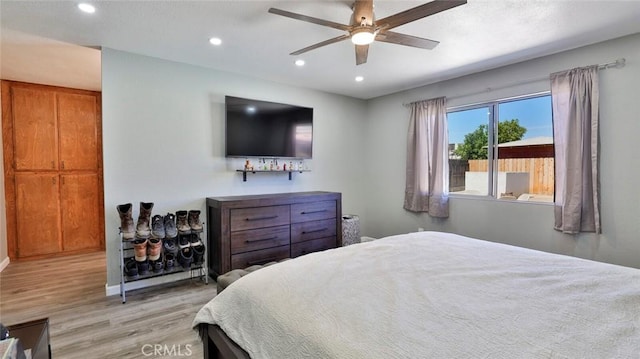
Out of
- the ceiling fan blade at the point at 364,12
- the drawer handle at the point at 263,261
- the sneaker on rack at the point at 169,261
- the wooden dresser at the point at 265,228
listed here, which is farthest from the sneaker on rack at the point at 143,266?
the ceiling fan blade at the point at 364,12

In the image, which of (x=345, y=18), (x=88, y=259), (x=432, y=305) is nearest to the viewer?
(x=432, y=305)

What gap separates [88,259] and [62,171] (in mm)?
1369

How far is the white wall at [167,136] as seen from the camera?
3088 millimetres

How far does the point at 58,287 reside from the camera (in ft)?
10.6

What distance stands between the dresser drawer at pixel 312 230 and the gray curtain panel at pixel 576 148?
250 centimetres

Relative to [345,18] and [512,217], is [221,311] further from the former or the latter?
[512,217]

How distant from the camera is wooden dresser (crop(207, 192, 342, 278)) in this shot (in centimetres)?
330

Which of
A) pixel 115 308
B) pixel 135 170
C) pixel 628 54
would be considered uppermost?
pixel 628 54

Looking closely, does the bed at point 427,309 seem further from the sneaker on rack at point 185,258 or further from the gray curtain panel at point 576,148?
the sneaker on rack at point 185,258

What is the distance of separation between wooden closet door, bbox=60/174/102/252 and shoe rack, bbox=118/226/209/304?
2.14m

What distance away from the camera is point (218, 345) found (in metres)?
1.45

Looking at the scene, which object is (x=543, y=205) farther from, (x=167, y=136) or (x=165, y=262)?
(x=167, y=136)

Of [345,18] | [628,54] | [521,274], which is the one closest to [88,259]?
[345,18]

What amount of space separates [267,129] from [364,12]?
7.31 feet
